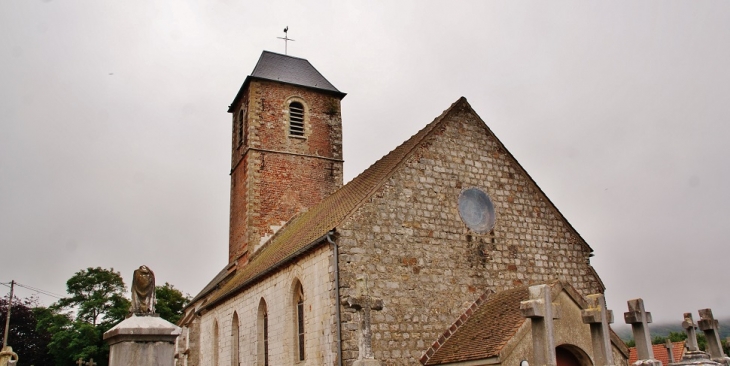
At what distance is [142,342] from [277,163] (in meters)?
16.2

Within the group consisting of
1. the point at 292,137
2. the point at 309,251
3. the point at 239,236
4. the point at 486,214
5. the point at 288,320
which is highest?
the point at 292,137

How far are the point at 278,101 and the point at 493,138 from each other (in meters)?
11.0

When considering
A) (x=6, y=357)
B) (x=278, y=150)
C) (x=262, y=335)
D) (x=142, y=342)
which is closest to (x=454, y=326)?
(x=262, y=335)

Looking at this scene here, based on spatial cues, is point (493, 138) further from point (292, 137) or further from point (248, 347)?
point (292, 137)

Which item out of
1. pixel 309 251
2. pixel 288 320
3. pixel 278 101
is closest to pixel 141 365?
pixel 309 251

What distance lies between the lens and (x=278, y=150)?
2264 cm

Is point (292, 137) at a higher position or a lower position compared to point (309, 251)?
higher

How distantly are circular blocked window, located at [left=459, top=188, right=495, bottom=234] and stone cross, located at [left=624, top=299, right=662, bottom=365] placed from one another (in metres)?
4.76

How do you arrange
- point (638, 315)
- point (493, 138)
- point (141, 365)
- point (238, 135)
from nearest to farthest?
1. point (141, 365)
2. point (638, 315)
3. point (493, 138)
4. point (238, 135)

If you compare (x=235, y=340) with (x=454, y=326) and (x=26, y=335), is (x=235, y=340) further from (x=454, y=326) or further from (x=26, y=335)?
(x=26, y=335)

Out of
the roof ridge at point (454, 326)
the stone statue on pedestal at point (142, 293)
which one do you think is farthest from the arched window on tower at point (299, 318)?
the stone statue on pedestal at point (142, 293)

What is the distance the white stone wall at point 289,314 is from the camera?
1178 cm

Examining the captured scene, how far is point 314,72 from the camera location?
83.4 ft

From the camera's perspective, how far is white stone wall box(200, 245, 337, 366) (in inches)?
464
